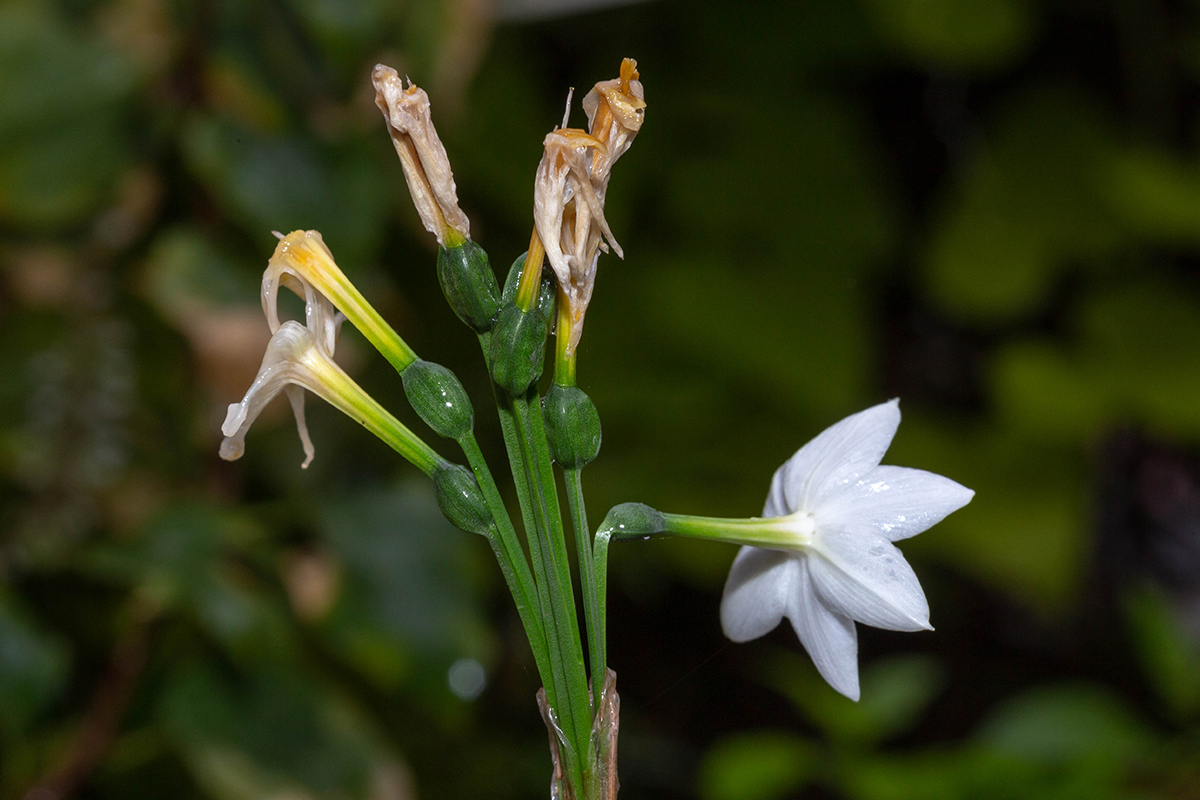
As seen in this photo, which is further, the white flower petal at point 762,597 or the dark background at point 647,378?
the dark background at point 647,378

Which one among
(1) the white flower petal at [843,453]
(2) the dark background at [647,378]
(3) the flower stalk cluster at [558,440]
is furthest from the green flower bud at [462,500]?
(2) the dark background at [647,378]

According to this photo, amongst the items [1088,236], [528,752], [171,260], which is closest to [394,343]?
[171,260]

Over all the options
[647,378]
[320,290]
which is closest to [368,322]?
[320,290]

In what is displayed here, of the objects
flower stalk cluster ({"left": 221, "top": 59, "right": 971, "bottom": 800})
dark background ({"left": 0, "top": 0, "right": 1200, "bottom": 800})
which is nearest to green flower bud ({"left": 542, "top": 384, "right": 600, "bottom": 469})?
flower stalk cluster ({"left": 221, "top": 59, "right": 971, "bottom": 800})

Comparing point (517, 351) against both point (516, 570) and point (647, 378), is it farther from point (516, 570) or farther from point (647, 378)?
point (647, 378)

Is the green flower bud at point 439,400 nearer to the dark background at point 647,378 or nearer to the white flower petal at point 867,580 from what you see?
the white flower petal at point 867,580

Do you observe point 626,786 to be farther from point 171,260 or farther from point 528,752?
point 171,260
